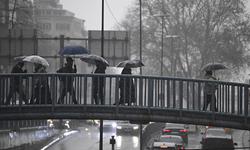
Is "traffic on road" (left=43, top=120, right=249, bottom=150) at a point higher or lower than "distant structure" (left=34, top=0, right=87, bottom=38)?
lower

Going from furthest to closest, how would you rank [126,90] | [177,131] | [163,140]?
1. [177,131]
2. [163,140]
3. [126,90]

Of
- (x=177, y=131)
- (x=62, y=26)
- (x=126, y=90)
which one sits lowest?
(x=177, y=131)

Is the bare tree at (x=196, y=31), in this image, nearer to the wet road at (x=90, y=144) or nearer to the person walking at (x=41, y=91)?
the wet road at (x=90, y=144)

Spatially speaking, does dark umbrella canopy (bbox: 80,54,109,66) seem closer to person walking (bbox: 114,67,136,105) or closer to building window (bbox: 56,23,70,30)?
person walking (bbox: 114,67,136,105)

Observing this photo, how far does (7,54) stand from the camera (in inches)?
1359

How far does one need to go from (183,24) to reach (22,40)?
3974 cm

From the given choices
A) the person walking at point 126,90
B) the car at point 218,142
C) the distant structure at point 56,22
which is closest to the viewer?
the person walking at point 126,90

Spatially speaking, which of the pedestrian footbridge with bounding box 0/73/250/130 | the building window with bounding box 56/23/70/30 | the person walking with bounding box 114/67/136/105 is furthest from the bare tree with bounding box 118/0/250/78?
the building window with bounding box 56/23/70/30

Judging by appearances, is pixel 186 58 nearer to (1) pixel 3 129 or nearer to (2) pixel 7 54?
(2) pixel 7 54

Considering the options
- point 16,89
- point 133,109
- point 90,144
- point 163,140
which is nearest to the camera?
point 133,109

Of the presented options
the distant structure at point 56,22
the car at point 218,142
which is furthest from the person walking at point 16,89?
the distant structure at point 56,22

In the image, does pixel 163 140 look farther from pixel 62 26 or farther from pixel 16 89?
pixel 62 26

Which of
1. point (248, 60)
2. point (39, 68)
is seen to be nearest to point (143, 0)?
point (248, 60)

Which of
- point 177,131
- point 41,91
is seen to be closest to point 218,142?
point 177,131
